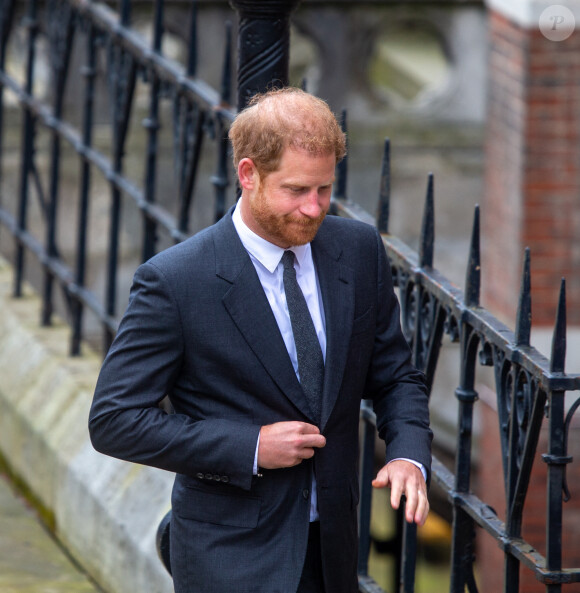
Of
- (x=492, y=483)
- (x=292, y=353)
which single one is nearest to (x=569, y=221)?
(x=492, y=483)

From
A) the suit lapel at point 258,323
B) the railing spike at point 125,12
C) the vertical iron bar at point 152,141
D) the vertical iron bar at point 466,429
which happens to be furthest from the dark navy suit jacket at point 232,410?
the railing spike at point 125,12

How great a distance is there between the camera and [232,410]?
2.65m

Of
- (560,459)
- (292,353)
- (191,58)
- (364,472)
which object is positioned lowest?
(364,472)

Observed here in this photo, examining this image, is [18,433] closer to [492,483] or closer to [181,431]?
[181,431]

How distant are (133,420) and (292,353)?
346 mm

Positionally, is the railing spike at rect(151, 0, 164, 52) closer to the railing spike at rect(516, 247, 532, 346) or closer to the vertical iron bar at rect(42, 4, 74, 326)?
the vertical iron bar at rect(42, 4, 74, 326)

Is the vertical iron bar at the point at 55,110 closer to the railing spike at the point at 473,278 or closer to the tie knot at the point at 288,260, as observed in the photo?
the railing spike at the point at 473,278

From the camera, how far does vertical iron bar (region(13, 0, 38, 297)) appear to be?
227 inches

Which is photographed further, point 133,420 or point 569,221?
point 569,221

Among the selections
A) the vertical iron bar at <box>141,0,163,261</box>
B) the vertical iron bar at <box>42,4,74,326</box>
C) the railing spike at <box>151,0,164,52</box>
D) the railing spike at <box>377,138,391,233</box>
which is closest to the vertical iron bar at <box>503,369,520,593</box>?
the railing spike at <box>377,138,391,233</box>

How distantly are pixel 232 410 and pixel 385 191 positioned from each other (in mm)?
1111

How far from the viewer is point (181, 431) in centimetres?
260

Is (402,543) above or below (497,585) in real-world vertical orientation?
above

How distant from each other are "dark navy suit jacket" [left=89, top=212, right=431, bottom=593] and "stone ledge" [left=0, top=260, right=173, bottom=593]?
109 centimetres
